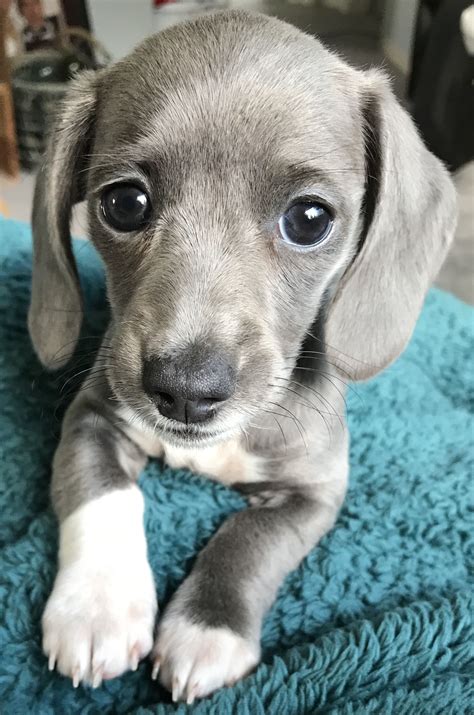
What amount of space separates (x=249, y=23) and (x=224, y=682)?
4.68 ft

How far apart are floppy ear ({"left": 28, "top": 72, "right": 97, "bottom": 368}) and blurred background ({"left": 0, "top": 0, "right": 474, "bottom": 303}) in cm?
152

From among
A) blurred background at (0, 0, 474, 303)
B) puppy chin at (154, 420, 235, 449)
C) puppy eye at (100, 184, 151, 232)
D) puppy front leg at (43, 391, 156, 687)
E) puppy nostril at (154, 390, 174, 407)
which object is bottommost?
blurred background at (0, 0, 474, 303)

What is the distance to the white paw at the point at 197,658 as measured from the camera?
5.01 feet

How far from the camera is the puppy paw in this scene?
1.52 meters

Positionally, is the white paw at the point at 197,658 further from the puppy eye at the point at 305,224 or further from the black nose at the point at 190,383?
the puppy eye at the point at 305,224

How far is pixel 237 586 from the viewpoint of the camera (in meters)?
1.70

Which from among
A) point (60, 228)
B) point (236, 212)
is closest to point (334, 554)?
point (236, 212)

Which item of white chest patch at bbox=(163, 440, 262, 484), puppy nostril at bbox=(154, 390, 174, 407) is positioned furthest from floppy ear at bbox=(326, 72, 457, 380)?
puppy nostril at bbox=(154, 390, 174, 407)

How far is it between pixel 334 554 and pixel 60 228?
1053mm

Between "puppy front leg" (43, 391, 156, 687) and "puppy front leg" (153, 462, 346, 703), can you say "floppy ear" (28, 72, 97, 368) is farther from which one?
"puppy front leg" (153, 462, 346, 703)

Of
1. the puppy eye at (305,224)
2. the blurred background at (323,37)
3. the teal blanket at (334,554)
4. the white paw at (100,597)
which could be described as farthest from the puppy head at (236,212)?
the blurred background at (323,37)

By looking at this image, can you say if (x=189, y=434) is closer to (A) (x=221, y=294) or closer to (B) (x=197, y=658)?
(A) (x=221, y=294)

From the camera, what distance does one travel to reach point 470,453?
2344 mm

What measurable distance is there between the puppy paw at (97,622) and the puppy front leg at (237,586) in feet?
0.20
